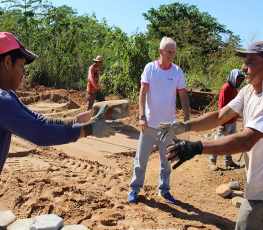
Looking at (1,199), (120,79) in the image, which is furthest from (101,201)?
(120,79)

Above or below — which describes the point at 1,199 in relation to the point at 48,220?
below

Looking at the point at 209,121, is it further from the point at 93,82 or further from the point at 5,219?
the point at 93,82

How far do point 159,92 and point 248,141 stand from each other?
1759 millimetres

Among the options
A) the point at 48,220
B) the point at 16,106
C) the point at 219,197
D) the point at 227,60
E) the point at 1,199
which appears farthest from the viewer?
the point at 227,60

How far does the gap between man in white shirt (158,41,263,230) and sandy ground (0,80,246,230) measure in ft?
3.69

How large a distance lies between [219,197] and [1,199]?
2.97 meters

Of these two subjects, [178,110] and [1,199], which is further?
[178,110]

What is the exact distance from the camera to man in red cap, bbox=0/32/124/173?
1.68 meters

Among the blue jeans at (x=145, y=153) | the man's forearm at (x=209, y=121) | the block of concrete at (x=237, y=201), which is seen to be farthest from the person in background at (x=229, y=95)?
the man's forearm at (x=209, y=121)

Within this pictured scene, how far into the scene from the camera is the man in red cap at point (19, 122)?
1678mm

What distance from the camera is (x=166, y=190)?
3.54 meters

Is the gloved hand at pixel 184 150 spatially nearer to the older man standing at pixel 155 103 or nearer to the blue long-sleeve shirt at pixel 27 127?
the blue long-sleeve shirt at pixel 27 127

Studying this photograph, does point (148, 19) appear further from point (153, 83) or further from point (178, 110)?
point (153, 83)

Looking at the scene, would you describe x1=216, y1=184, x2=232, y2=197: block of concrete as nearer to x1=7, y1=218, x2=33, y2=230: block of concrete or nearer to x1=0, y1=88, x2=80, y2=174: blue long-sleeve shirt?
x1=7, y1=218, x2=33, y2=230: block of concrete
